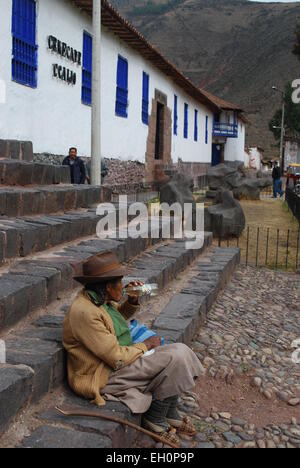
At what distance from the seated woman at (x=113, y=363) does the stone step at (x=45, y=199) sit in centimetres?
242

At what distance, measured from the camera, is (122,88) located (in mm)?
15844

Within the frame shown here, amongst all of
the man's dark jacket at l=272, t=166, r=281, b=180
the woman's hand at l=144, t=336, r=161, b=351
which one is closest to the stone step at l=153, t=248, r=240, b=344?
the woman's hand at l=144, t=336, r=161, b=351

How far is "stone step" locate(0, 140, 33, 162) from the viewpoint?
7.13 meters

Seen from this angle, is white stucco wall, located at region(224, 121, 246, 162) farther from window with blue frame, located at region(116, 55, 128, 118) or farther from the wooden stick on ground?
the wooden stick on ground

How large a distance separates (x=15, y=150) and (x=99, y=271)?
452cm

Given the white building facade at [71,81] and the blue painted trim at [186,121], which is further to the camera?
the blue painted trim at [186,121]

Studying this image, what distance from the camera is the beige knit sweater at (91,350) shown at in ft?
10.4

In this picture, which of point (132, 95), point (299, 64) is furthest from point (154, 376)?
point (299, 64)

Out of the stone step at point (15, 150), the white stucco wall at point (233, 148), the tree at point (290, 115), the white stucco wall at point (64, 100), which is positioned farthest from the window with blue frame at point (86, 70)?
the tree at point (290, 115)

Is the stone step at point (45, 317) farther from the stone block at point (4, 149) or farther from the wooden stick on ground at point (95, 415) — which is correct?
the stone block at point (4, 149)

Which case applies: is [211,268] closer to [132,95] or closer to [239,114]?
[132,95]

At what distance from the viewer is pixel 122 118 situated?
1614cm

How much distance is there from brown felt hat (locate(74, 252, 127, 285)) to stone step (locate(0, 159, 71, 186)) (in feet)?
11.0

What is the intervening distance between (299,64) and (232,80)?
11.7 meters
